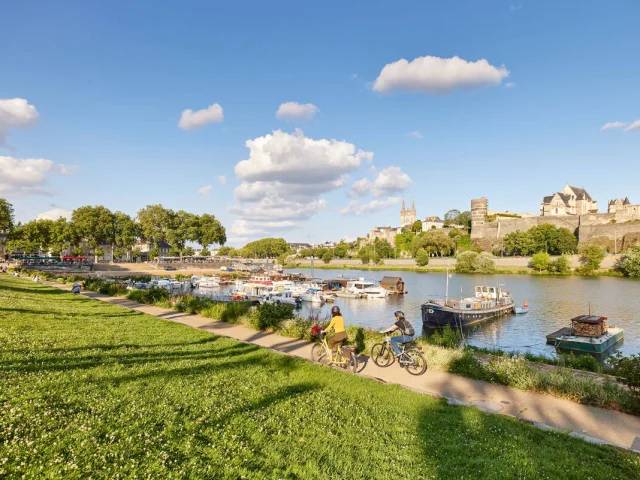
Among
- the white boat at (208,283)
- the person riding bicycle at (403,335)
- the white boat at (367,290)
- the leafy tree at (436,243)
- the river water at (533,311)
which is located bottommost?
the river water at (533,311)

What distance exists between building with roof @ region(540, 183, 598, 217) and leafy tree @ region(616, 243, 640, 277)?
136ft

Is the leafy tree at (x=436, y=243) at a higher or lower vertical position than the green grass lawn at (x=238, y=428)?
higher

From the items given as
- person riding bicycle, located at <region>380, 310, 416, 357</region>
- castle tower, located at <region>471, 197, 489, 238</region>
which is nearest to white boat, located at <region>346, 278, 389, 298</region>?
person riding bicycle, located at <region>380, 310, 416, 357</region>

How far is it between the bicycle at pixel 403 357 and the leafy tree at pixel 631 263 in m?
82.2

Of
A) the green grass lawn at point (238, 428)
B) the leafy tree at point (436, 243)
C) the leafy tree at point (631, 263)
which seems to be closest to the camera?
the green grass lawn at point (238, 428)

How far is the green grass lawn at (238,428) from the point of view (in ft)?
15.6

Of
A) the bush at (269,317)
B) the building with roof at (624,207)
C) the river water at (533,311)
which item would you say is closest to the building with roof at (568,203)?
the building with roof at (624,207)

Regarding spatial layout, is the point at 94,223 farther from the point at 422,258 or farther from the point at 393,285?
the point at 422,258

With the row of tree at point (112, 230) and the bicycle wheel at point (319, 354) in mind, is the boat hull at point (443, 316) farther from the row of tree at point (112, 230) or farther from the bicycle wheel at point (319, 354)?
the row of tree at point (112, 230)

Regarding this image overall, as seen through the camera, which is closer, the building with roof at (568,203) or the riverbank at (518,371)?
the riverbank at (518,371)

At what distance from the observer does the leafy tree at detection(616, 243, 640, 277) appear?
7181 centimetres

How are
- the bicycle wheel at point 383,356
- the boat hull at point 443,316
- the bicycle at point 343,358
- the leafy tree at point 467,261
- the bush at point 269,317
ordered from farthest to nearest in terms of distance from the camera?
the leafy tree at point 467,261, the boat hull at point 443,316, the bush at point 269,317, the bicycle wheel at point 383,356, the bicycle at point 343,358

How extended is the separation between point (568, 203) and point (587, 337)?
376 ft

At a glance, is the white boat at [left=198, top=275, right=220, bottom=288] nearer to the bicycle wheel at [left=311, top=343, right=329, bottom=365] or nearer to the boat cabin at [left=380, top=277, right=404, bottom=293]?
the boat cabin at [left=380, top=277, right=404, bottom=293]
